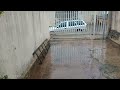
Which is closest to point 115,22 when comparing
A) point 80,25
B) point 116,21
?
point 116,21

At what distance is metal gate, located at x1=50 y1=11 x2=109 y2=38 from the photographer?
13.3 meters

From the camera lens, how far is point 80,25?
44.7ft

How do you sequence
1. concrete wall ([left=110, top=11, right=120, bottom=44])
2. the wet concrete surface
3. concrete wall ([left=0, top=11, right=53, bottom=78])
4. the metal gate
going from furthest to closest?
the metal gate, concrete wall ([left=110, top=11, right=120, bottom=44]), the wet concrete surface, concrete wall ([left=0, top=11, right=53, bottom=78])

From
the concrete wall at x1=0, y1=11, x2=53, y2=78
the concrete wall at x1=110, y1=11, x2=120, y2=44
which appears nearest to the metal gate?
the concrete wall at x1=110, y1=11, x2=120, y2=44

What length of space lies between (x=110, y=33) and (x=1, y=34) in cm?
1006

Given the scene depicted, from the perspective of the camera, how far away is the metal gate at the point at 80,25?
13.3 m

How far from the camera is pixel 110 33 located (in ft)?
41.6

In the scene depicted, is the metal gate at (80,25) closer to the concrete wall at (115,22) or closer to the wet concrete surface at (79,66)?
the concrete wall at (115,22)

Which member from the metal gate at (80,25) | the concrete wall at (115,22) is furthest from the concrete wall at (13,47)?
the metal gate at (80,25)

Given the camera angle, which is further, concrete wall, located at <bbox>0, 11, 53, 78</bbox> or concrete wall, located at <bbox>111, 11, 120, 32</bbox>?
concrete wall, located at <bbox>111, 11, 120, 32</bbox>

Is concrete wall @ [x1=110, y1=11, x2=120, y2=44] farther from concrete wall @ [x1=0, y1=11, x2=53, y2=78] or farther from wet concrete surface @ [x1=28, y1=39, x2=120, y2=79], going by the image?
concrete wall @ [x1=0, y1=11, x2=53, y2=78]

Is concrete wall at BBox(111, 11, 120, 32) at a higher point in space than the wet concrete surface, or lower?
higher
